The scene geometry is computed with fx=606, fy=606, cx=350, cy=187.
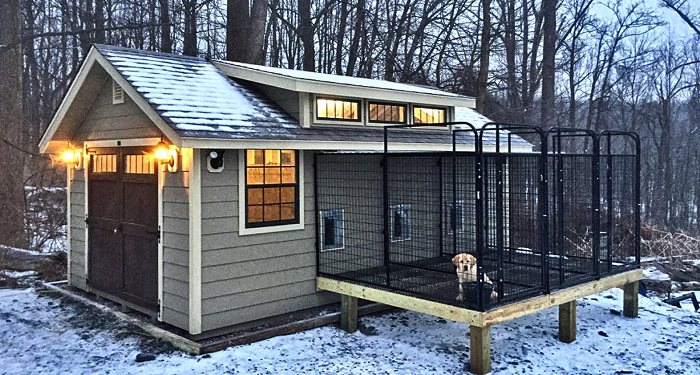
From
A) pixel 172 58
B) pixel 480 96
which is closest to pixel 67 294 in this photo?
pixel 172 58

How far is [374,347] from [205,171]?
2.54 m

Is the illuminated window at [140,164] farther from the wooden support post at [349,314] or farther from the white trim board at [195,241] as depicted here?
the wooden support post at [349,314]

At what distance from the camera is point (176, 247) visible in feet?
21.0

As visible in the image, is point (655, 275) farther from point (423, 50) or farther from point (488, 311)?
point (423, 50)

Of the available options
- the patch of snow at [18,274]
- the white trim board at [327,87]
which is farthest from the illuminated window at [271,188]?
the patch of snow at [18,274]

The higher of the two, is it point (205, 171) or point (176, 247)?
point (205, 171)

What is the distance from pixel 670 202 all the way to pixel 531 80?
7.76 m

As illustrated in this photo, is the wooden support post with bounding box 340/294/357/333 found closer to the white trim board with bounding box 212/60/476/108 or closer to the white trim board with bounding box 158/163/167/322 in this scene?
the white trim board with bounding box 158/163/167/322

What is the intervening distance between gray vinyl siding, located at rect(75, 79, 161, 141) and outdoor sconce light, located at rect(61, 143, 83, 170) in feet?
0.67

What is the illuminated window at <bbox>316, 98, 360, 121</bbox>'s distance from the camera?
733 cm

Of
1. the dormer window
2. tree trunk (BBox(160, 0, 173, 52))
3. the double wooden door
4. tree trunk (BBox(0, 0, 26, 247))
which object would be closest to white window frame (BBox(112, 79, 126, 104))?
the dormer window

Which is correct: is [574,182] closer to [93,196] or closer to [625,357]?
[625,357]

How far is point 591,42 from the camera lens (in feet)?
72.4

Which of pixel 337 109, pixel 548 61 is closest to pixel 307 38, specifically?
pixel 548 61
